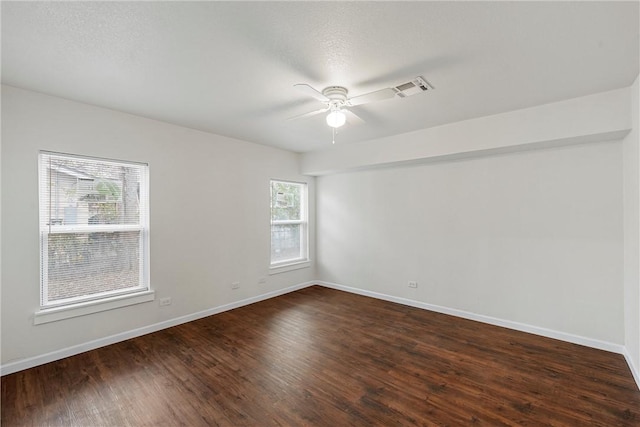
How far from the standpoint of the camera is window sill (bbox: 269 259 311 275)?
491cm

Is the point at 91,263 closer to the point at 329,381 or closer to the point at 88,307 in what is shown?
the point at 88,307

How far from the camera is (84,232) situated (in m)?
2.98

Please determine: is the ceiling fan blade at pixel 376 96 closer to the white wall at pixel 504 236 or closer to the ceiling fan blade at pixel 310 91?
the ceiling fan blade at pixel 310 91

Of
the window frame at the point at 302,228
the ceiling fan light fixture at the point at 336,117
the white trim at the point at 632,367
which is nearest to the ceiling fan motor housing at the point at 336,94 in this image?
the ceiling fan light fixture at the point at 336,117

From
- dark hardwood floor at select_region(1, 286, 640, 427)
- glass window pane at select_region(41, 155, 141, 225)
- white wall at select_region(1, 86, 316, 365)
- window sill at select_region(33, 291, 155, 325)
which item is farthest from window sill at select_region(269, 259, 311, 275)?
glass window pane at select_region(41, 155, 141, 225)

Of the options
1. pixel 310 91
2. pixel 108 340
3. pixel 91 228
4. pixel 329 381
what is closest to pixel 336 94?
pixel 310 91

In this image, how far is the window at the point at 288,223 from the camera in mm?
5074

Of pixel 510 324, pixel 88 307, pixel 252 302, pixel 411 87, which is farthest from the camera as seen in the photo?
pixel 252 302

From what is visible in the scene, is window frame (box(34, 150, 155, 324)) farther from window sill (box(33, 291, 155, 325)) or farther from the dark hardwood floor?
the dark hardwood floor

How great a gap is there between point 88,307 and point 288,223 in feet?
10.2

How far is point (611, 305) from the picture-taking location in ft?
9.62

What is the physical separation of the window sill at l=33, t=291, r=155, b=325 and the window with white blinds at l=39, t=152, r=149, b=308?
0.07 metres

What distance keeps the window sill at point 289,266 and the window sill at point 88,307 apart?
1.92m

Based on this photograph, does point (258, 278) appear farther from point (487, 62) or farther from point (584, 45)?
point (584, 45)
